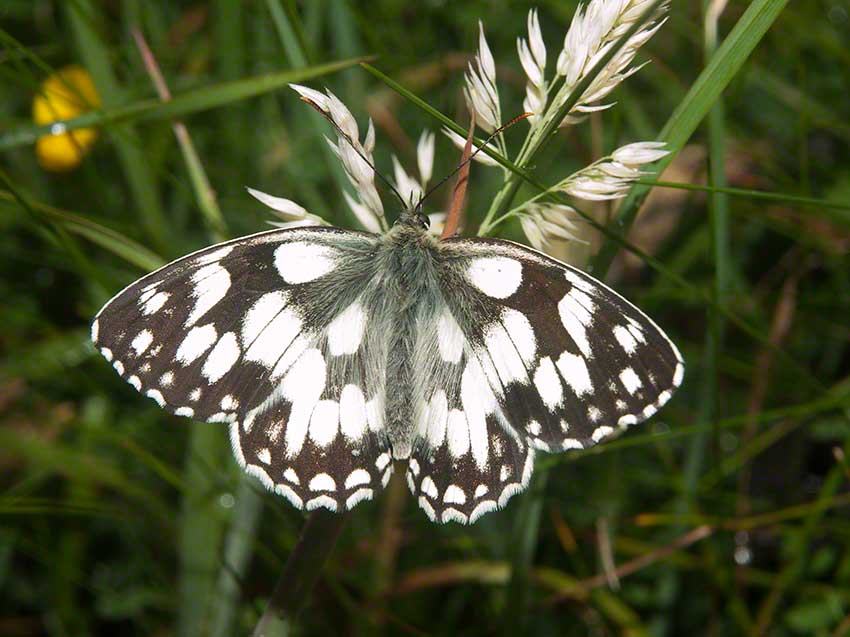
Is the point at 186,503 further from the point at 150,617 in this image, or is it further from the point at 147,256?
the point at 147,256

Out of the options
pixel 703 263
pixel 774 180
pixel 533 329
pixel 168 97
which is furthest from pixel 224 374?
pixel 774 180

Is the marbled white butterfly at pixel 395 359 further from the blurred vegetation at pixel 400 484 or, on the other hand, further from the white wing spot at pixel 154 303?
the blurred vegetation at pixel 400 484

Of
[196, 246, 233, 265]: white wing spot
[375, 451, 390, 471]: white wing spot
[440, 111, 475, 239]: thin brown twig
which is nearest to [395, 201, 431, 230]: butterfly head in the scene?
[440, 111, 475, 239]: thin brown twig

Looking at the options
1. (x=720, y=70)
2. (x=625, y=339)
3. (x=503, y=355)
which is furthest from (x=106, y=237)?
(x=720, y=70)

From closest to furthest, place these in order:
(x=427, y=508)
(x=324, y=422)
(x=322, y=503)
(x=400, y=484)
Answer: (x=322, y=503), (x=427, y=508), (x=324, y=422), (x=400, y=484)

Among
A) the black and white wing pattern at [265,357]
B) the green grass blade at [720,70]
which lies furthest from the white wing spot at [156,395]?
the green grass blade at [720,70]

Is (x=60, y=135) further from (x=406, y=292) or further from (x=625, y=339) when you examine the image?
(x=625, y=339)
